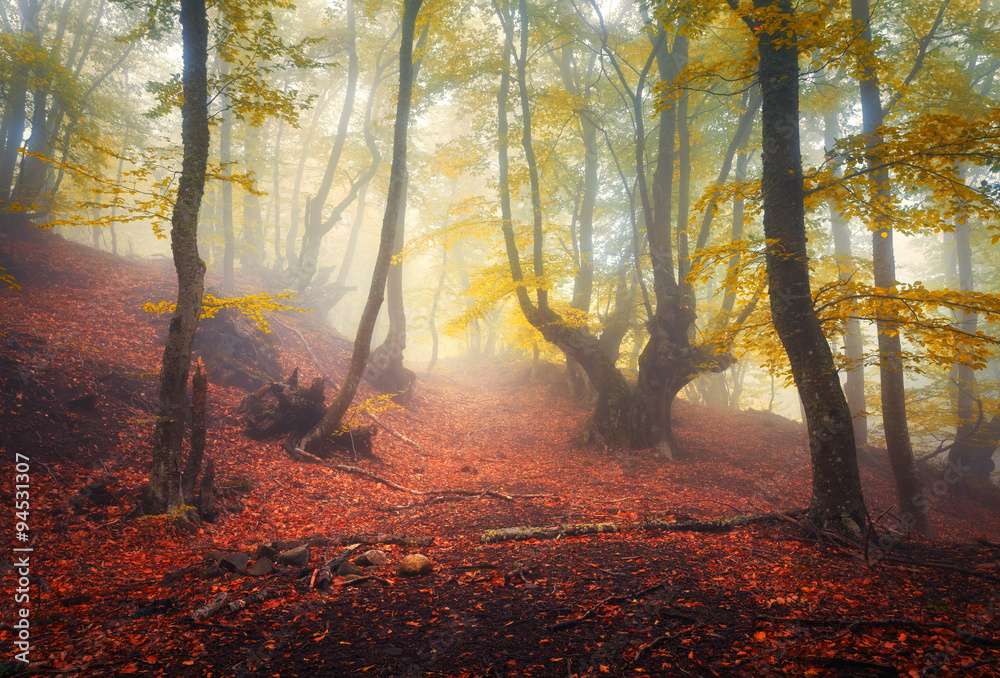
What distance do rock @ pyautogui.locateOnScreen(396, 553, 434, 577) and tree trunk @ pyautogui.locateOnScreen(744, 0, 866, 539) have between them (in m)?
4.34

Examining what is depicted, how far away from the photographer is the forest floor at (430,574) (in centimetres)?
276

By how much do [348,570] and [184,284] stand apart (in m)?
4.11

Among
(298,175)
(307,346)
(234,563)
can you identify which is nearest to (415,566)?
(234,563)

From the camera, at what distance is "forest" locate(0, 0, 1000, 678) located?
10.1ft

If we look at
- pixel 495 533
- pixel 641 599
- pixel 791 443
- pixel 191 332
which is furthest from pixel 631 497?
pixel 791 443

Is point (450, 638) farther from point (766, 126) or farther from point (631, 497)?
point (766, 126)

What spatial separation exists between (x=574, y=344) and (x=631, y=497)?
4.98m

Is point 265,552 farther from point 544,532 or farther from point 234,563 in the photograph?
point 544,532

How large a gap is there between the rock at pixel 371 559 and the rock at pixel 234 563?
1041 mm

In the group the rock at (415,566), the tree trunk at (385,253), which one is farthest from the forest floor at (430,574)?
the tree trunk at (385,253)

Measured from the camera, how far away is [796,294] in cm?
504

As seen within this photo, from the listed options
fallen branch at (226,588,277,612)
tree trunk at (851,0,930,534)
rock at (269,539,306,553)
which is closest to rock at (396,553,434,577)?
fallen branch at (226,588,277,612)

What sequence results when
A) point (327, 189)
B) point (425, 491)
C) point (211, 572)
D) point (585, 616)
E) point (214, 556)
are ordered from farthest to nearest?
point (327, 189) → point (425, 491) → point (214, 556) → point (211, 572) → point (585, 616)

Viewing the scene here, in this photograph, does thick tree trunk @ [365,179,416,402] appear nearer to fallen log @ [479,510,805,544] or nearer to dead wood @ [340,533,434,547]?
dead wood @ [340,533,434,547]
